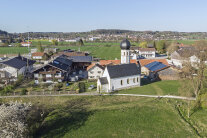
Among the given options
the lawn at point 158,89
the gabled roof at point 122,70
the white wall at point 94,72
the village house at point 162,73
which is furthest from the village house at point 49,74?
the village house at point 162,73

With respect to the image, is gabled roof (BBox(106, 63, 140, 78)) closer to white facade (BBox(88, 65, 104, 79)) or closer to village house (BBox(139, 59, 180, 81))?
white facade (BBox(88, 65, 104, 79))

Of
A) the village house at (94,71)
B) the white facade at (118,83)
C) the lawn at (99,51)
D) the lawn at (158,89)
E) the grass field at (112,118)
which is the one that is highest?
the lawn at (99,51)

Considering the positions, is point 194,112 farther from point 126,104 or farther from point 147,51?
point 147,51

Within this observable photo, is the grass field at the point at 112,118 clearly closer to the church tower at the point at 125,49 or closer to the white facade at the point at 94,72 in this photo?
the white facade at the point at 94,72

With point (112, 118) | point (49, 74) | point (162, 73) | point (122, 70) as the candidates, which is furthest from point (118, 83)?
point (49, 74)

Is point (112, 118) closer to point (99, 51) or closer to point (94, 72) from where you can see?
point (94, 72)
